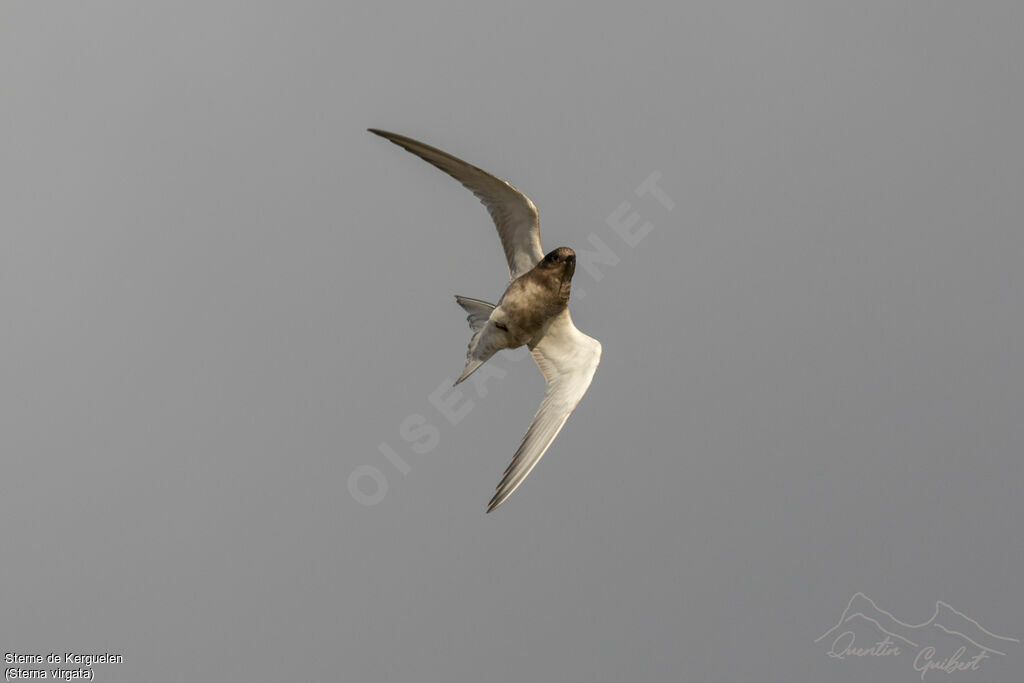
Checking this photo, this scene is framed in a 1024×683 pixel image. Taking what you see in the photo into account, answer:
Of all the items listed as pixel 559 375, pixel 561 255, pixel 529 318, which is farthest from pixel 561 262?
pixel 559 375

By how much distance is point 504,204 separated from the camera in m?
6.88

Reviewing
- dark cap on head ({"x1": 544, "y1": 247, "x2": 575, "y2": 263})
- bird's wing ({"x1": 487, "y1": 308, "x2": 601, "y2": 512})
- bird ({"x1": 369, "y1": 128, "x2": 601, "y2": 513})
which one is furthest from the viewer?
bird's wing ({"x1": 487, "y1": 308, "x2": 601, "y2": 512})

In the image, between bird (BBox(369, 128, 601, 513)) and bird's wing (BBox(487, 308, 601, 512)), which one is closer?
bird (BBox(369, 128, 601, 513))

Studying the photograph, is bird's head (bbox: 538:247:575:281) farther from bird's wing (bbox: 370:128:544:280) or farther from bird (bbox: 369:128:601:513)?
bird's wing (bbox: 370:128:544:280)

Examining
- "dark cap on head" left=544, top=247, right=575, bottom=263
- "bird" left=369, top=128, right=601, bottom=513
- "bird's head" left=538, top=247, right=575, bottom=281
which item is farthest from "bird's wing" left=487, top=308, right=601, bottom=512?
"dark cap on head" left=544, top=247, right=575, bottom=263

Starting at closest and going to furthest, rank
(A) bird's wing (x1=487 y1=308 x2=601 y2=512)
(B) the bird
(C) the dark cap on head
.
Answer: (C) the dark cap on head → (B) the bird → (A) bird's wing (x1=487 y1=308 x2=601 y2=512)

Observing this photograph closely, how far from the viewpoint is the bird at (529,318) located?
21.4 ft

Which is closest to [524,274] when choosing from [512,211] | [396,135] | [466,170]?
[512,211]

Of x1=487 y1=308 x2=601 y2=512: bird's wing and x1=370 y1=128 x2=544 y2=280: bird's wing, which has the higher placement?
x1=370 y1=128 x2=544 y2=280: bird's wing

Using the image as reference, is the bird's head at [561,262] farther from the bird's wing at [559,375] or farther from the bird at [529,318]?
the bird's wing at [559,375]

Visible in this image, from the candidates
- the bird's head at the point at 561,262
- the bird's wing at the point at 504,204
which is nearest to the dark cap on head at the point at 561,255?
the bird's head at the point at 561,262

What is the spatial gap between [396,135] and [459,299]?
1.96 m

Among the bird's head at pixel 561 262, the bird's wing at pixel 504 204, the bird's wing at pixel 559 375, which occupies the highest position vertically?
the bird's wing at pixel 504 204

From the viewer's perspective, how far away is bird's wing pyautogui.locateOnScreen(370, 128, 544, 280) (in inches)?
255
